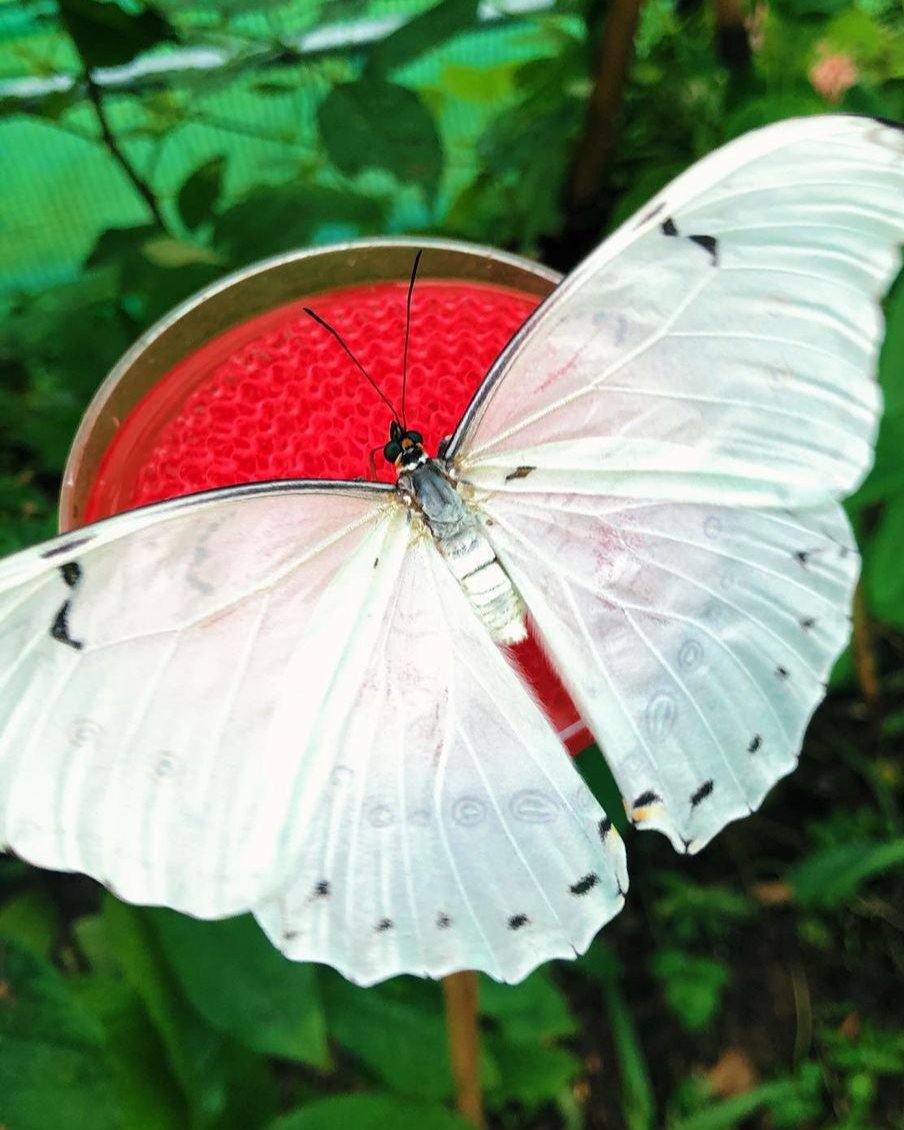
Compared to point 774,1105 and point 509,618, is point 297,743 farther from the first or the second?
point 774,1105

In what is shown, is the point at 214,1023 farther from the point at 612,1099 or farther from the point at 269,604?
the point at 612,1099

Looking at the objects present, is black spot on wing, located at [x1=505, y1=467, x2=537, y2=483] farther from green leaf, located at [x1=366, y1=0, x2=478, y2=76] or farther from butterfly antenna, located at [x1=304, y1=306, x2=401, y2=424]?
green leaf, located at [x1=366, y1=0, x2=478, y2=76]

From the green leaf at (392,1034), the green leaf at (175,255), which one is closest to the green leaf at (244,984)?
the green leaf at (392,1034)

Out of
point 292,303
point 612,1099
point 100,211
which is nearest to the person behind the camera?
point 292,303

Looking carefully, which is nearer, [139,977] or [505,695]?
[505,695]

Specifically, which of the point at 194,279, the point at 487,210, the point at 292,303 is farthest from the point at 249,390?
the point at 487,210

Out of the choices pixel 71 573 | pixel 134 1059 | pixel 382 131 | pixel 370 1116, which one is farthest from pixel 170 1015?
pixel 382 131

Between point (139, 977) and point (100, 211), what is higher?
point (100, 211)
